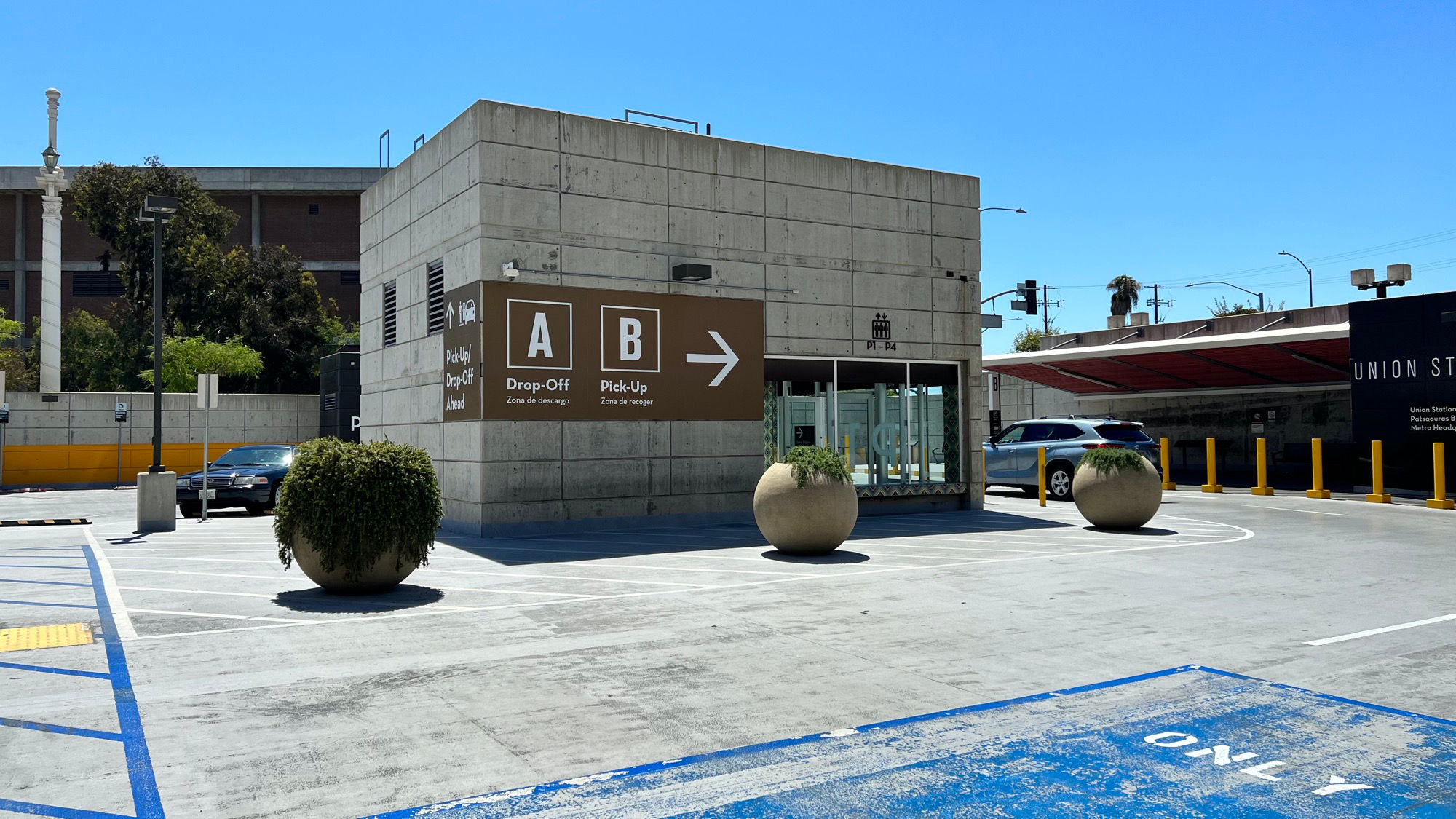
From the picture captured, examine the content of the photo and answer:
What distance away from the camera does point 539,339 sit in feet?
52.7

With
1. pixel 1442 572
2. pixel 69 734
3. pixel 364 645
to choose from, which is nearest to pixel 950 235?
pixel 1442 572

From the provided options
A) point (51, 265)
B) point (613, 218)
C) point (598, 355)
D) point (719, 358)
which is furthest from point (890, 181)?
point (51, 265)

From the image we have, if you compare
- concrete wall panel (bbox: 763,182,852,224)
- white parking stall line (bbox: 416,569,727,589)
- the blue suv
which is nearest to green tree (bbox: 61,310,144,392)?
concrete wall panel (bbox: 763,182,852,224)

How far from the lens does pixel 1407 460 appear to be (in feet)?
76.1

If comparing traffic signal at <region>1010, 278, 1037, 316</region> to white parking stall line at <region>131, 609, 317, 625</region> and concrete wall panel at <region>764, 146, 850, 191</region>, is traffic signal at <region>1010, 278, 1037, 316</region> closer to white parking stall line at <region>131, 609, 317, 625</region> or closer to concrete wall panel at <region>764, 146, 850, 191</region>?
concrete wall panel at <region>764, 146, 850, 191</region>

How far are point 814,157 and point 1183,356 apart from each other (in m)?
16.8

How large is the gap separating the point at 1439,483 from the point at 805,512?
50.2ft

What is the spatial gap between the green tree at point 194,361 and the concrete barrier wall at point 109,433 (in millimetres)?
6985

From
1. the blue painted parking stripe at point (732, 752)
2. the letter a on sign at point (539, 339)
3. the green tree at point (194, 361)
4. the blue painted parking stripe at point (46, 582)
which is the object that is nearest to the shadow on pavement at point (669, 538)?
the letter a on sign at point (539, 339)

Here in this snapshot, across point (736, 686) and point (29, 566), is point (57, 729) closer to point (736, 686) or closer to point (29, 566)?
point (736, 686)

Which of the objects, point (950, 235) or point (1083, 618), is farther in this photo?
point (950, 235)

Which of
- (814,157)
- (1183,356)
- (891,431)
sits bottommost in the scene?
(891,431)

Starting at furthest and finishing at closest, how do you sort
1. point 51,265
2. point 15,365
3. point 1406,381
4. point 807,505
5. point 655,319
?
point 15,365 → point 51,265 → point 1406,381 → point 655,319 → point 807,505

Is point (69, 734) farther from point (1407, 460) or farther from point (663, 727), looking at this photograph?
point (1407, 460)
